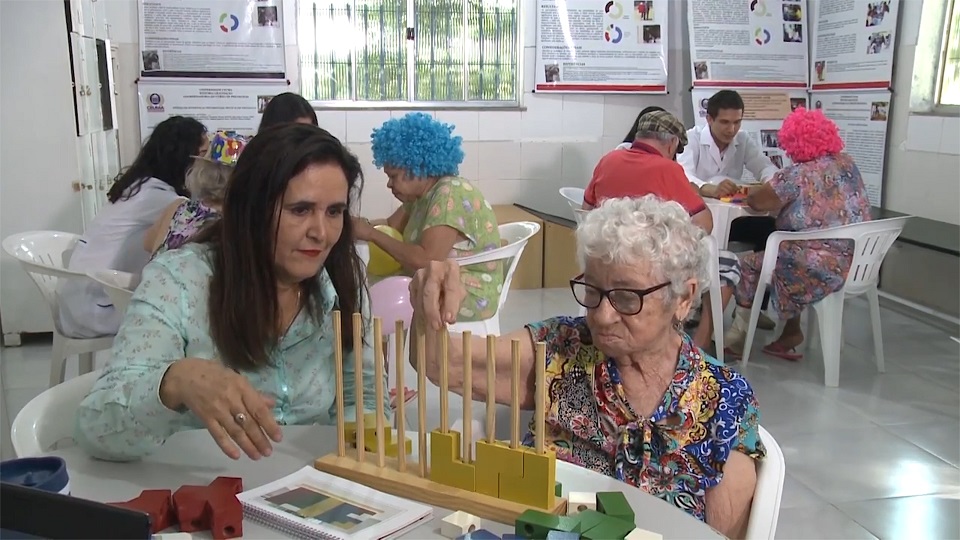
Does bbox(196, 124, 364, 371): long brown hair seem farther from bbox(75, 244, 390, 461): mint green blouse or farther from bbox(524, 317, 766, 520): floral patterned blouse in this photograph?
bbox(524, 317, 766, 520): floral patterned blouse

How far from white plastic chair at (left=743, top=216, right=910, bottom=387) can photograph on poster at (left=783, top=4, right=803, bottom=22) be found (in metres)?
3.03

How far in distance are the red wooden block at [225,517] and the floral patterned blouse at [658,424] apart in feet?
2.31

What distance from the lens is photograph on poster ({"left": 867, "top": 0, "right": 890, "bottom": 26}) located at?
5577 mm

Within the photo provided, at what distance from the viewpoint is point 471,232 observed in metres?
2.99

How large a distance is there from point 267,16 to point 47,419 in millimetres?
4696

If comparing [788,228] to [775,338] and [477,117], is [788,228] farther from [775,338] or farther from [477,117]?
[477,117]

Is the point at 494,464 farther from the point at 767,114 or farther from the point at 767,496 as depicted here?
the point at 767,114

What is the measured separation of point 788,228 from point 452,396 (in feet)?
6.85

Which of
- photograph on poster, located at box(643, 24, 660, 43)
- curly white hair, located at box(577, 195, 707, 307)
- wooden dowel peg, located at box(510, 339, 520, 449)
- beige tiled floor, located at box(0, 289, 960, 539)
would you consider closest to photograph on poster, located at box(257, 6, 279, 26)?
beige tiled floor, located at box(0, 289, 960, 539)

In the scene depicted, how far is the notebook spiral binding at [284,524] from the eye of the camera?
45.0 inches

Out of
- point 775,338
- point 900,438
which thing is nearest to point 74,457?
point 900,438

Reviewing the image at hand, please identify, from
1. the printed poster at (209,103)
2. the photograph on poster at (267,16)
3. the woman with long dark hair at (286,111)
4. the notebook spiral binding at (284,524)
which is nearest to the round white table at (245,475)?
the notebook spiral binding at (284,524)

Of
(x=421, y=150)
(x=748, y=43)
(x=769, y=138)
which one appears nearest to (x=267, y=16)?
(x=421, y=150)

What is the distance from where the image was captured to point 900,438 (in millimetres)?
3357
